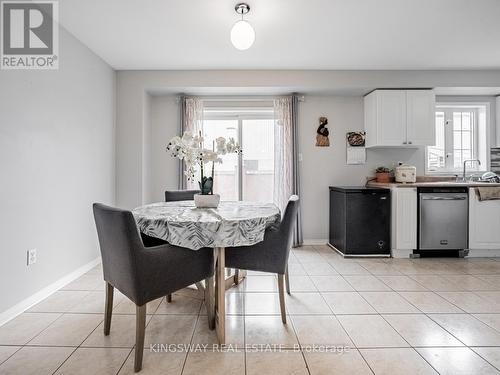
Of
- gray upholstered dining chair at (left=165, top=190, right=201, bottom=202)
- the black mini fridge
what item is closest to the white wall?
gray upholstered dining chair at (left=165, top=190, right=201, bottom=202)

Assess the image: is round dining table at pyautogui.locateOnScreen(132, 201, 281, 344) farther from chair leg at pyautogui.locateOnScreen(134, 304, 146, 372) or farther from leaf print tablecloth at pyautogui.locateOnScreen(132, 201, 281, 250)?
chair leg at pyautogui.locateOnScreen(134, 304, 146, 372)

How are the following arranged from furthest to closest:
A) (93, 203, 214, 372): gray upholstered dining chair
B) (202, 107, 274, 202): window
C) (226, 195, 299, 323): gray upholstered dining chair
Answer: (202, 107, 274, 202): window < (226, 195, 299, 323): gray upholstered dining chair < (93, 203, 214, 372): gray upholstered dining chair

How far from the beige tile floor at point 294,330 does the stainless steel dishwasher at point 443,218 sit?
0.69 m

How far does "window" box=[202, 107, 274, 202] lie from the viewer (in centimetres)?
420

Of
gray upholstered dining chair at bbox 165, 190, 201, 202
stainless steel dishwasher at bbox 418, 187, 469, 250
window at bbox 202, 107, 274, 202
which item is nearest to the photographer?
gray upholstered dining chair at bbox 165, 190, 201, 202

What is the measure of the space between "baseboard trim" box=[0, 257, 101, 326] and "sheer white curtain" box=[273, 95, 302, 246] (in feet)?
8.24

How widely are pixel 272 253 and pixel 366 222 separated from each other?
6.65ft

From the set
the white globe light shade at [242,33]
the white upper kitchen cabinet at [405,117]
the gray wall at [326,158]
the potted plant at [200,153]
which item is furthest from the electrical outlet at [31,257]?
the white upper kitchen cabinet at [405,117]

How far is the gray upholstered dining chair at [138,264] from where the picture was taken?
1407mm

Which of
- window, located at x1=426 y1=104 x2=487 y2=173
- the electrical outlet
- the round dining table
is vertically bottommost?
the electrical outlet

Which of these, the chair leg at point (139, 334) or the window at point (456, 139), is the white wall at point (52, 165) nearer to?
the chair leg at point (139, 334)

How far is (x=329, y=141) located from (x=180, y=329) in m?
3.23

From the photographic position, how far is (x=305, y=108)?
411 cm

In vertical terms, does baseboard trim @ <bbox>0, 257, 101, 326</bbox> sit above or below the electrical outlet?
below
